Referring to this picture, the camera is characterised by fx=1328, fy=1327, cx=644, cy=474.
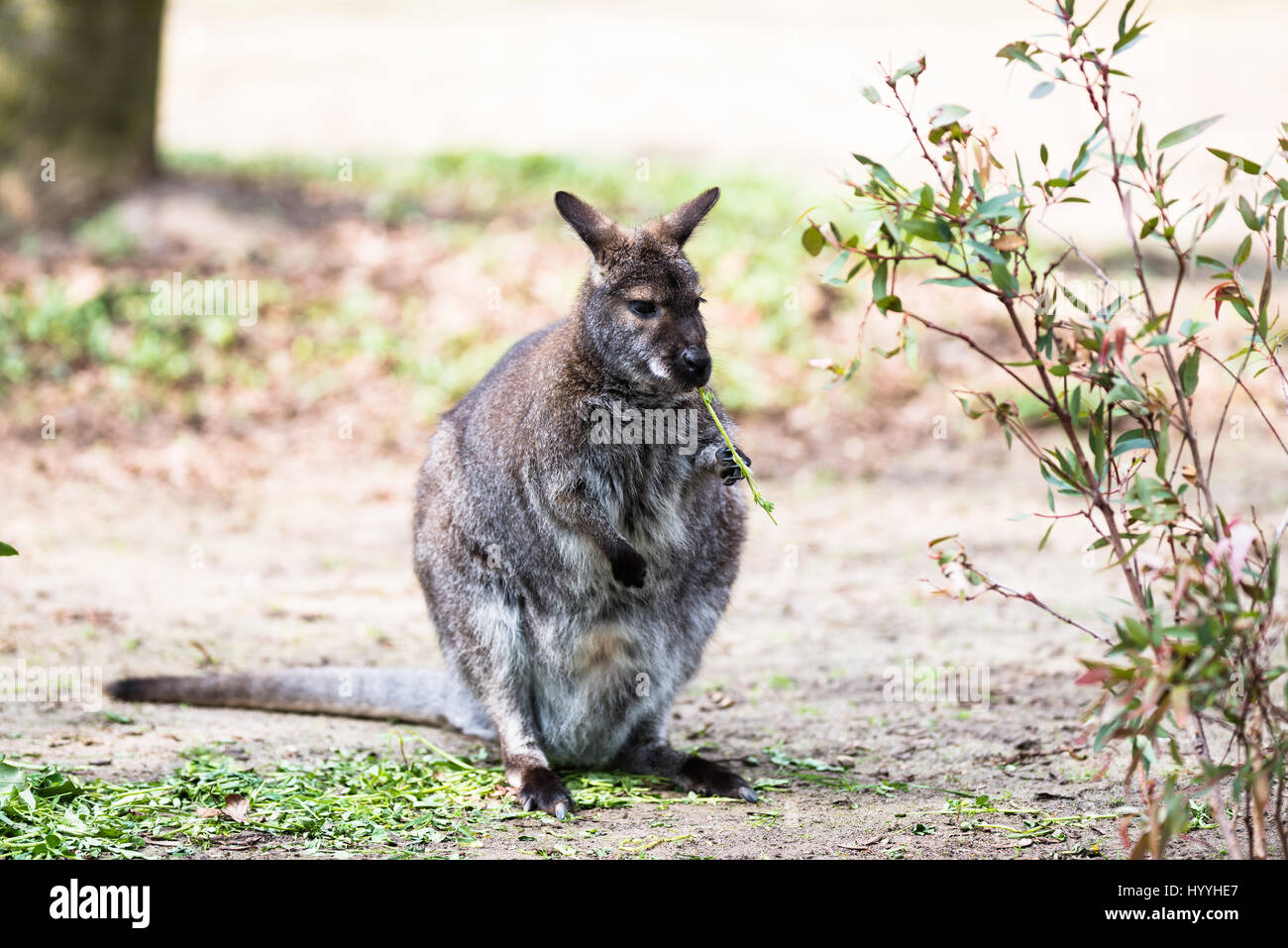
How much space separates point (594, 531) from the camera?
12.8ft

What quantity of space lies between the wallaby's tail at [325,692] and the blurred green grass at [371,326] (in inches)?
158

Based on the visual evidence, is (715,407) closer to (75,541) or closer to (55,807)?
(55,807)

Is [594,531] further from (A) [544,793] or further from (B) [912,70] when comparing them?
(B) [912,70]

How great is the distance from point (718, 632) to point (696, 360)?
249cm

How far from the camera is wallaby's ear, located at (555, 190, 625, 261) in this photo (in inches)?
158

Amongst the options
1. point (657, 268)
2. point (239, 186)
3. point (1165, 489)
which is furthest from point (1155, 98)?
point (1165, 489)

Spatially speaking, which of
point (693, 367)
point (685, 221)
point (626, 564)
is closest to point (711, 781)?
point (626, 564)

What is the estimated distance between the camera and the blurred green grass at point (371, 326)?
8805 millimetres

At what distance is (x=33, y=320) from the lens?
349 inches


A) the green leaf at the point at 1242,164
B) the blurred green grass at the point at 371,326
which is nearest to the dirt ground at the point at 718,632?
the blurred green grass at the point at 371,326

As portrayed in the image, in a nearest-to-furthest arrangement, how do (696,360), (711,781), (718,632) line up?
1. (696,360)
2. (711,781)
3. (718,632)

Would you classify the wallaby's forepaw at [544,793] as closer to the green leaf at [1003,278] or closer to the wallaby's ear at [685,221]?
the wallaby's ear at [685,221]

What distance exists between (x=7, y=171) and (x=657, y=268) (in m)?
7.51

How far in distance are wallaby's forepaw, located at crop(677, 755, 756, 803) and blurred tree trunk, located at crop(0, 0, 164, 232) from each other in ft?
25.0
